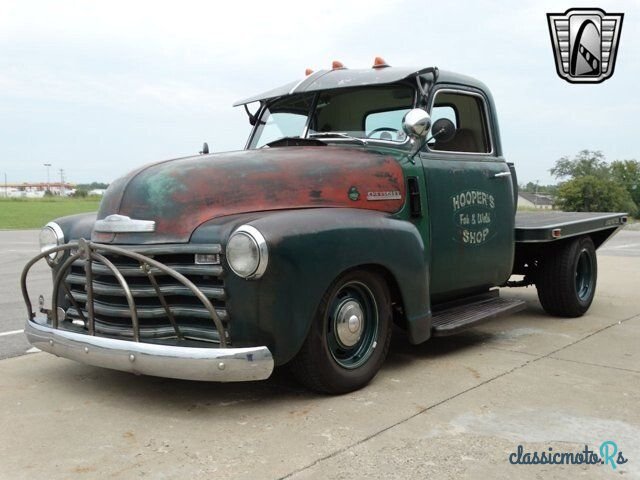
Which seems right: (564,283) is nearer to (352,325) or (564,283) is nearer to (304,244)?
(352,325)

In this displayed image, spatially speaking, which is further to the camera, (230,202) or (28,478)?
(230,202)

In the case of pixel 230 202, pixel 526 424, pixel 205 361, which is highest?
pixel 230 202

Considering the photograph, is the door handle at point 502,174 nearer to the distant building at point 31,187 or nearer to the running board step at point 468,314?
the running board step at point 468,314

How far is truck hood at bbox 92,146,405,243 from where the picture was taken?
12.1ft

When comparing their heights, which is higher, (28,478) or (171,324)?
(171,324)

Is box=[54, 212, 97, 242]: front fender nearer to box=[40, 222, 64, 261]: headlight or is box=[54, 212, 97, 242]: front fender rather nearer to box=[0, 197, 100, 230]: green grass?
box=[40, 222, 64, 261]: headlight

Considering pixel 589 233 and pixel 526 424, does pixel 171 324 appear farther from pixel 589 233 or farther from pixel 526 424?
pixel 589 233

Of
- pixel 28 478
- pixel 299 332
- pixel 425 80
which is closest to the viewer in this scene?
pixel 28 478

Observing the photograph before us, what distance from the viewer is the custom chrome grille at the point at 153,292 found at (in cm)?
343

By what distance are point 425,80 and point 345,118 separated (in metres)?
0.64

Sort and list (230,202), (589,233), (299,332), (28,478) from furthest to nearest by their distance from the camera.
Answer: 1. (589,233)
2. (230,202)
3. (299,332)
4. (28,478)

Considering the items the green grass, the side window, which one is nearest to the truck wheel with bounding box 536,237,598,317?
the side window

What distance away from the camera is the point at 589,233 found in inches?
259

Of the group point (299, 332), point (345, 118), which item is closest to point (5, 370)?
point (299, 332)
